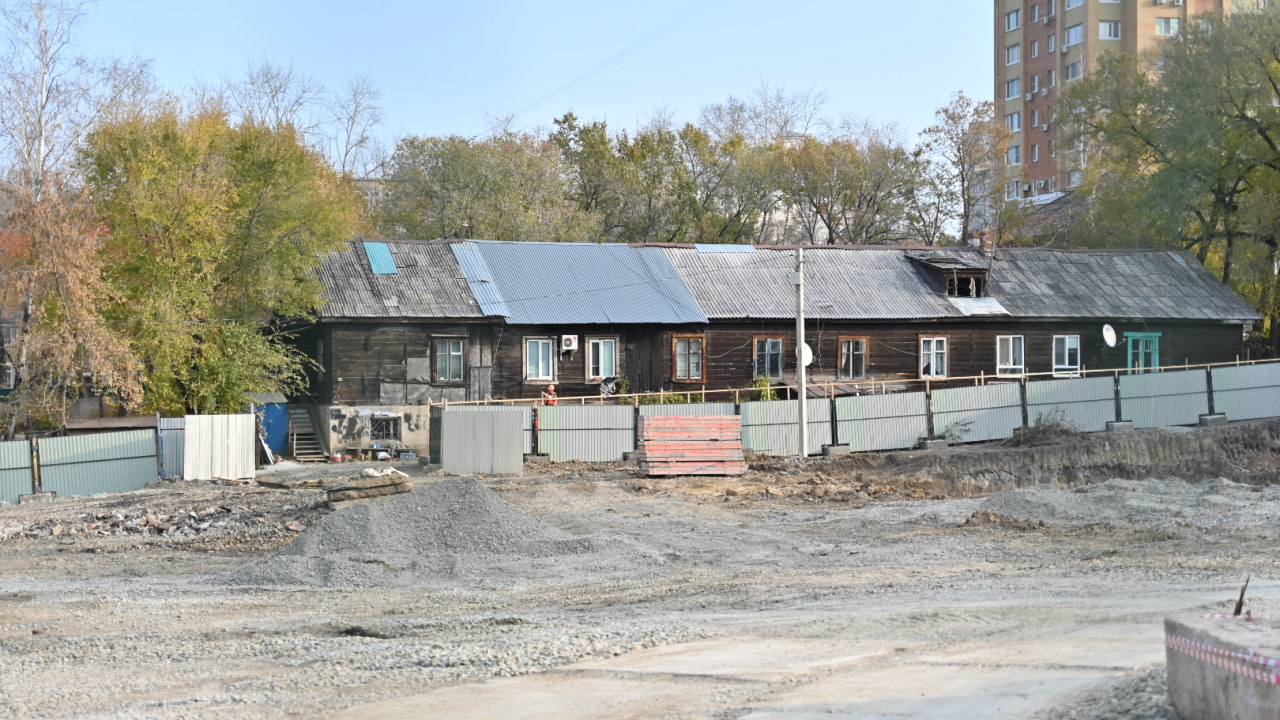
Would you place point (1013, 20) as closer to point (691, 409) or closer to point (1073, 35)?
point (1073, 35)

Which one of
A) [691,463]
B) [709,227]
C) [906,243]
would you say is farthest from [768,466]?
[906,243]

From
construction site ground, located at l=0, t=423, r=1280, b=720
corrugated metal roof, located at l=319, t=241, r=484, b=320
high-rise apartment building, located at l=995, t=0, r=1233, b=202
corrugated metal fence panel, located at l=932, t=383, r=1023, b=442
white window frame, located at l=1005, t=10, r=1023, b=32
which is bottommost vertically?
construction site ground, located at l=0, t=423, r=1280, b=720

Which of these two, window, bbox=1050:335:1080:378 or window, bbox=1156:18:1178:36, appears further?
window, bbox=1156:18:1178:36

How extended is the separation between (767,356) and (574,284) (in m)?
6.26

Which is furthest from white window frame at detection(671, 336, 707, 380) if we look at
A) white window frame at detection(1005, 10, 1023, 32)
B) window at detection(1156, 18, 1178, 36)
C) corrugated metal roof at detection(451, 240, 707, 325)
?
white window frame at detection(1005, 10, 1023, 32)

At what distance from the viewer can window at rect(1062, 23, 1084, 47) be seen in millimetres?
76188

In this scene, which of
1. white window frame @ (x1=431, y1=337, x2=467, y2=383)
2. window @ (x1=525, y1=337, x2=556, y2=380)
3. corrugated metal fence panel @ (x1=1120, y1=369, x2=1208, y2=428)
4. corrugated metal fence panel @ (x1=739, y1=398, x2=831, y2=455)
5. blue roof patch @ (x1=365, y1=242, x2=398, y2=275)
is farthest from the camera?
blue roof patch @ (x1=365, y1=242, x2=398, y2=275)

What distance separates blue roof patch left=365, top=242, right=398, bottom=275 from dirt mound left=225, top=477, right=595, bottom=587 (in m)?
17.3

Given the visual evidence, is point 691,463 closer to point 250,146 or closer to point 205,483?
point 205,483

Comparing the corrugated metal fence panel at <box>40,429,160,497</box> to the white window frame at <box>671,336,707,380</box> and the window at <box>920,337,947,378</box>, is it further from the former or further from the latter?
the window at <box>920,337,947,378</box>

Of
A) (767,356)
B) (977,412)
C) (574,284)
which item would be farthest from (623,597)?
A: (767,356)

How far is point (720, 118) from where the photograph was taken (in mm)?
65562

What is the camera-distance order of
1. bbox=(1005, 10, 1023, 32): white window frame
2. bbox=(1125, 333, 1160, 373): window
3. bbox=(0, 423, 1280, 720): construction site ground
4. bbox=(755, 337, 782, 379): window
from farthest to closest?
bbox=(1005, 10, 1023, 32): white window frame → bbox=(1125, 333, 1160, 373): window → bbox=(755, 337, 782, 379): window → bbox=(0, 423, 1280, 720): construction site ground

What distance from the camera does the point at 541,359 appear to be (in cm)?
3522
